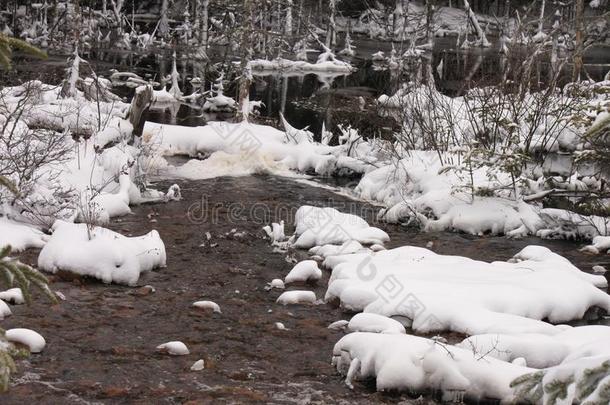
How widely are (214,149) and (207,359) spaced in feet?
32.9

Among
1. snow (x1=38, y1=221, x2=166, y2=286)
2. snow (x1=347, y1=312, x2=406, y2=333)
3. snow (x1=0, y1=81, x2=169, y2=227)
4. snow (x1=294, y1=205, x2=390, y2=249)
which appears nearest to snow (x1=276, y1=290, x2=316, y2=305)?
snow (x1=347, y1=312, x2=406, y2=333)

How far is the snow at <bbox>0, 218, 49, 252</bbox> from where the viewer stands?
949 cm

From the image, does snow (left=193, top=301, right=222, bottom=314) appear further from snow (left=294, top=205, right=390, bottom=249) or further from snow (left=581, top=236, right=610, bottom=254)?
snow (left=581, top=236, right=610, bottom=254)

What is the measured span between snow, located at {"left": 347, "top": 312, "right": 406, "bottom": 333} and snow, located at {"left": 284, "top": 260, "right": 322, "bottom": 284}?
157 centimetres

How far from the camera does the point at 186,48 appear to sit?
3259 cm

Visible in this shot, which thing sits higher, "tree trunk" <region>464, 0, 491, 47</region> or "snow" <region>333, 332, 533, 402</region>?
"tree trunk" <region>464, 0, 491, 47</region>

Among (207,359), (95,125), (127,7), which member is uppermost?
(127,7)

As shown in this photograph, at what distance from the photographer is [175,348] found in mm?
6867

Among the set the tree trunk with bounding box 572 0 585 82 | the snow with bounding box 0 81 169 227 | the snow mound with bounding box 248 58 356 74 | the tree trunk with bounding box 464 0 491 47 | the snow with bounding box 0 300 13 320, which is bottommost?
the snow with bounding box 0 300 13 320

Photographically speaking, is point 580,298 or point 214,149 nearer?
point 580,298

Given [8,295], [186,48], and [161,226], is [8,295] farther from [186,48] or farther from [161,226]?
[186,48]

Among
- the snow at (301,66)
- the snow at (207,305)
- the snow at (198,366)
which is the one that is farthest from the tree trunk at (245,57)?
the snow at (301,66)

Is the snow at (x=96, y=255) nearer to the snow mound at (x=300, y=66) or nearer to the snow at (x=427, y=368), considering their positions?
the snow at (x=427, y=368)

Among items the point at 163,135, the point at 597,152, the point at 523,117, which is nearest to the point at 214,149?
the point at 163,135
